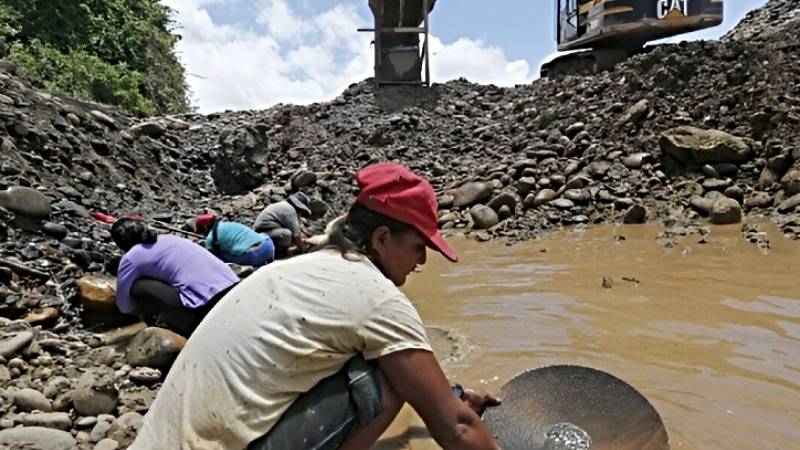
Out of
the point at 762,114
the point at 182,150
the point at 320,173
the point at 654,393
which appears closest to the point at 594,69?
A: the point at 762,114

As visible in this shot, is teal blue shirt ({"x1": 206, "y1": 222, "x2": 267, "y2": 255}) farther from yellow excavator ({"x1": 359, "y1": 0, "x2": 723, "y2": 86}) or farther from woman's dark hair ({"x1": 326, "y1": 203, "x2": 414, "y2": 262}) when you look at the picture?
yellow excavator ({"x1": 359, "y1": 0, "x2": 723, "y2": 86})

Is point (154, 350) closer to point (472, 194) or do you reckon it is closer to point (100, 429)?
point (100, 429)

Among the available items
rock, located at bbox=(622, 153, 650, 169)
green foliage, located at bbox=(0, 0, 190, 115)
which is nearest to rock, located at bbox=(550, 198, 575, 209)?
rock, located at bbox=(622, 153, 650, 169)

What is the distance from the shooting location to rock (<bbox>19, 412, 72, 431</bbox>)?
2.58 m

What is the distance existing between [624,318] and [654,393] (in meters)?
1.34

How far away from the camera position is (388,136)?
1096cm

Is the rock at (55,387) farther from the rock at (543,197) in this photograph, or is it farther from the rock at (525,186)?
the rock at (525,186)

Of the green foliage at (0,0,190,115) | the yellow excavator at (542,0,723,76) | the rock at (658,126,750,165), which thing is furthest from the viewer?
the green foliage at (0,0,190,115)

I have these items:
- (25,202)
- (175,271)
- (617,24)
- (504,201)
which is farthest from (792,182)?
(25,202)

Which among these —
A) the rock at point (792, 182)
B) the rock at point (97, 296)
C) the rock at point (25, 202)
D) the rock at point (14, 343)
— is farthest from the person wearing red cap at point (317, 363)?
the rock at point (792, 182)

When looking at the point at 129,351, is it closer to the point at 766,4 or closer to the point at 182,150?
A: the point at 182,150

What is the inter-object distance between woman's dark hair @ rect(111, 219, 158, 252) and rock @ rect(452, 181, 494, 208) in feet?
16.9

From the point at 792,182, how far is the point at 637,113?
2650 mm

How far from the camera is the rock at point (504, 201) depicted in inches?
318
